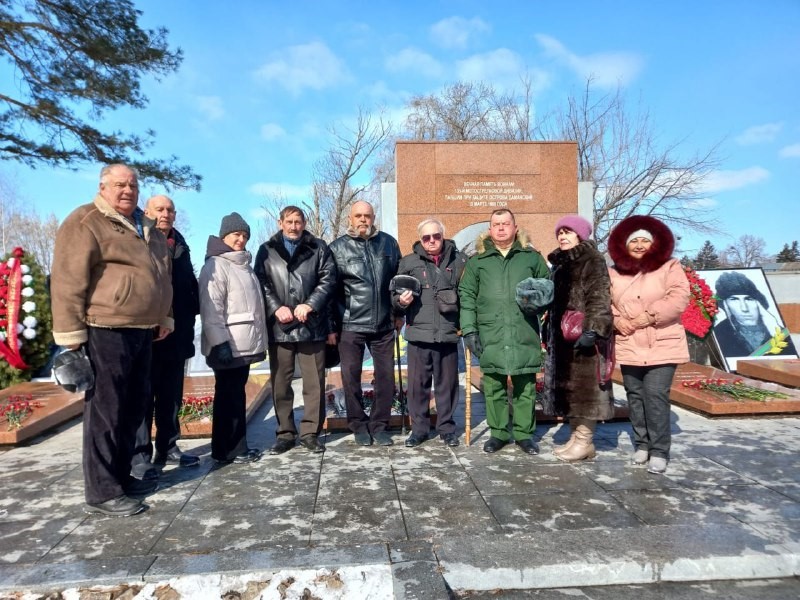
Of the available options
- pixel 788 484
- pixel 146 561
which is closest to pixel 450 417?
pixel 788 484

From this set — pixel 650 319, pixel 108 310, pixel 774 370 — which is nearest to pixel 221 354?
pixel 108 310

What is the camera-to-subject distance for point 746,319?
7.86m

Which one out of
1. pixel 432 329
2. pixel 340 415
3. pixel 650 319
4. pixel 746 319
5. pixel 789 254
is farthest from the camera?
pixel 789 254

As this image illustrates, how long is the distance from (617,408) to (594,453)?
122 centimetres

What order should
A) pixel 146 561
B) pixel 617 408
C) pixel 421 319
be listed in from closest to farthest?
pixel 146 561 → pixel 421 319 → pixel 617 408

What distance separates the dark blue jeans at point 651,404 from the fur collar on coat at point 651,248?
2.30ft

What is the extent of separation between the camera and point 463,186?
36.0 feet

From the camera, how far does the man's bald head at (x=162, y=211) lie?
381 cm

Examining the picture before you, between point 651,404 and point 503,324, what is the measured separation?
1160 mm

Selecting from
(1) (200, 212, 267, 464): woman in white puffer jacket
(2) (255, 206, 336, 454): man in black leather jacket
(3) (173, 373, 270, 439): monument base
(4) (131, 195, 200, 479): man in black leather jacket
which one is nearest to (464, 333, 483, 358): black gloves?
(2) (255, 206, 336, 454): man in black leather jacket

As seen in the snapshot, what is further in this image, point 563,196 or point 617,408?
point 563,196

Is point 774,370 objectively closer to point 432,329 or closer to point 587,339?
point 587,339

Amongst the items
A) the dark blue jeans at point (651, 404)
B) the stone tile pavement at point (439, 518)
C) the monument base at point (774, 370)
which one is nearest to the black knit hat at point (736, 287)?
the monument base at point (774, 370)

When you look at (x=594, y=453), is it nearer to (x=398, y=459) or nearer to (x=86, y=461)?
(x=398, y=459)
